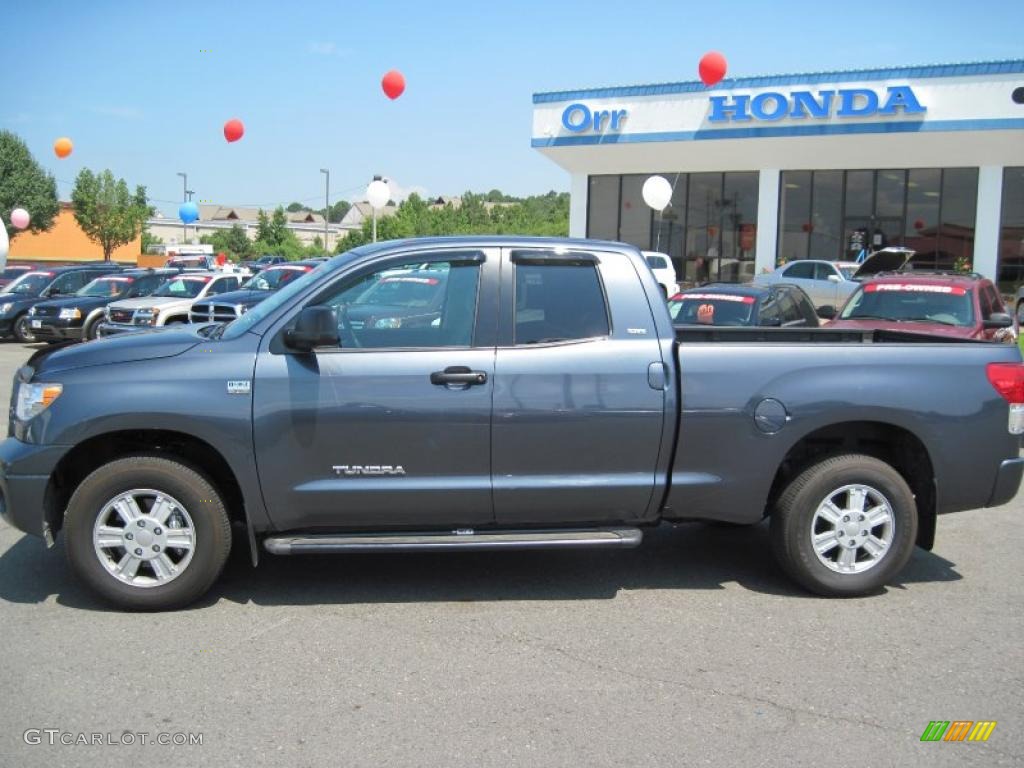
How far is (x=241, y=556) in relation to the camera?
588 centimetres

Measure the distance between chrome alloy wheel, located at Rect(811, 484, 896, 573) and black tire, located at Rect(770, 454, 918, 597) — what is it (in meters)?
0.02

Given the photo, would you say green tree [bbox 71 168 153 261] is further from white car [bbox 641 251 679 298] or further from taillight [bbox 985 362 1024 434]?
taillight [bbox 985 362 1024 434]

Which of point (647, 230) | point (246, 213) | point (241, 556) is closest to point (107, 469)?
point (241, 556)

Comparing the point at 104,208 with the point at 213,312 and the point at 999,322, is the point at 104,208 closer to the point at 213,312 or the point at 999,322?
the point at 213,312

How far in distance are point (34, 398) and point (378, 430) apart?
1740 mm

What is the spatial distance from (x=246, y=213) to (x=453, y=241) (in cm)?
15033

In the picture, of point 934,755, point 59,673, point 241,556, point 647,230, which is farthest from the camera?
point 647,230

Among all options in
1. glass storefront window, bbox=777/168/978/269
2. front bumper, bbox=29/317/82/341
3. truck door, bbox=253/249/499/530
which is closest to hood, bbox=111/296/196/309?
front bumper, bbox=29/317/82/341

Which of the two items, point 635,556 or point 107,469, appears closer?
point 107,469

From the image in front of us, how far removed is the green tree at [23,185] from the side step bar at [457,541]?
56029 mm

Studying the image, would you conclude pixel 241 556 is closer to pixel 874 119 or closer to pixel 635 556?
pixel 635 556

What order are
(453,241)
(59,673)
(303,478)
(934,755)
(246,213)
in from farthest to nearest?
(246,213) → (453,241) → (303,478) → (59,673) → (934,755)

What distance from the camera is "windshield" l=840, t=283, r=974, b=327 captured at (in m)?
10.8

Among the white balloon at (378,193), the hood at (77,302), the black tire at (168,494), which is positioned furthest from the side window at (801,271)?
the black tire at (168,494)
